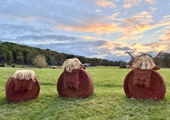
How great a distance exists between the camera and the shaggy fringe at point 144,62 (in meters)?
7.07

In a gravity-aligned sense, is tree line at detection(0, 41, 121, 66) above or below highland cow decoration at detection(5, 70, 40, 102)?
above

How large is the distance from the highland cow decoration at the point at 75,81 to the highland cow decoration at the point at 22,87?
1.17m

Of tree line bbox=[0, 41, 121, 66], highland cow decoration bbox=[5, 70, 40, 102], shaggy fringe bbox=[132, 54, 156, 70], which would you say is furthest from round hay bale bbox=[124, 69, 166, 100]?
tree line bbox=[0, 41, 121, 66]

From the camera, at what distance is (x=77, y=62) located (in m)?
7.91

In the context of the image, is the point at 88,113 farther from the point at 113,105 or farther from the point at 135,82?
the point at 135,82

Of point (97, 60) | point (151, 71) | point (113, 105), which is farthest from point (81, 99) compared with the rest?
point (97, 60)

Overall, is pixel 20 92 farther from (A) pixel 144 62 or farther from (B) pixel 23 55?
(B) pixel 23 55

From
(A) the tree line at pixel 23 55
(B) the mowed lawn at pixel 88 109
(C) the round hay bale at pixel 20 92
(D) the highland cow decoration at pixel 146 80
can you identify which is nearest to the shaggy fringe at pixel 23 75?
(C) the round hay bale at pixel 20 92

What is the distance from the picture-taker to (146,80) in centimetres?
710

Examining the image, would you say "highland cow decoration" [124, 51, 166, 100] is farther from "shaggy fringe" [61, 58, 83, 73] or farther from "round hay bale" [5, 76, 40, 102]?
"round hay bale" [5, 76, 40, 102]

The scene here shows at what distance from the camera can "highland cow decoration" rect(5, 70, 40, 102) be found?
7.43 meters

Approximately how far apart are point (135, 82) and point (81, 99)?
209cm

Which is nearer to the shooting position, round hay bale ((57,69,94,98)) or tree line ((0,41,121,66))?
round hay bale ((57,69,94,98))

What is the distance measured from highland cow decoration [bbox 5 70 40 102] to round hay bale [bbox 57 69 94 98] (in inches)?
46.3
